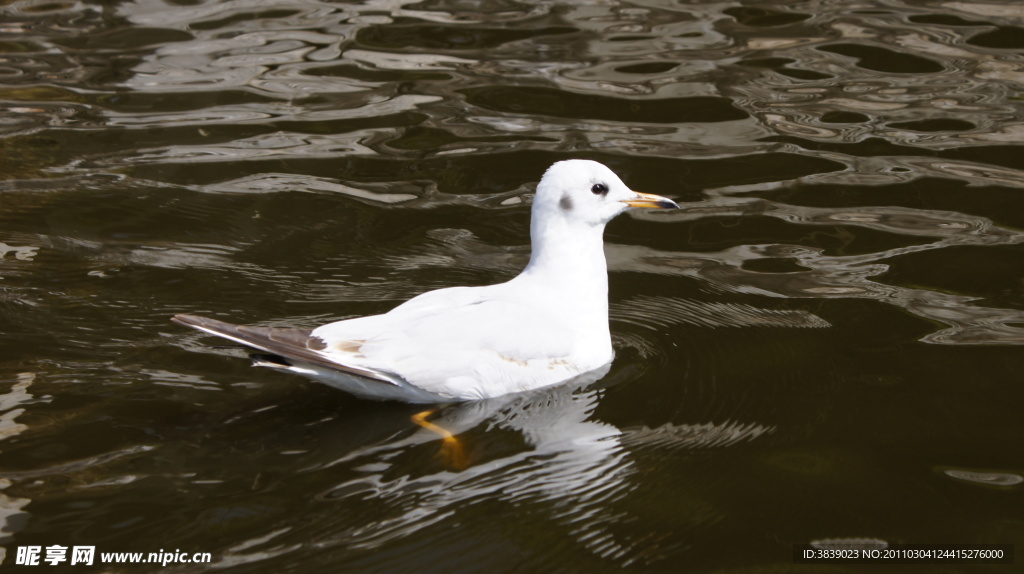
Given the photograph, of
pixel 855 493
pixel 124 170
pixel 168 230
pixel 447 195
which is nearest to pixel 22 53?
pixel 124 170

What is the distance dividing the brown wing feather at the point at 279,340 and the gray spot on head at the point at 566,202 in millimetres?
1391

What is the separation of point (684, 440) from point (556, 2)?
7381 millimetres

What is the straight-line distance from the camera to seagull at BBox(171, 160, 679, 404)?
467cm

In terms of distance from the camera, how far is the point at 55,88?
907 centimetres

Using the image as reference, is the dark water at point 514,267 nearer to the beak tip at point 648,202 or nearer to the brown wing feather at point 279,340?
the brown wing feather at point 279,340

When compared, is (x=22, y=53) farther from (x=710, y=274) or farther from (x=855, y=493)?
(x=855, y=493)

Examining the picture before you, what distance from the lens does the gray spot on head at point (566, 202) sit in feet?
17.7

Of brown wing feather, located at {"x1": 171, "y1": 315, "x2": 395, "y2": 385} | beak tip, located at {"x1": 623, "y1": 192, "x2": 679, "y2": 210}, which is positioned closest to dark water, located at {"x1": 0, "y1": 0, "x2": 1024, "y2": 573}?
brown wing feather, located at {"x1": 171, "y1": 315, "x2": 395, "y2": 385}

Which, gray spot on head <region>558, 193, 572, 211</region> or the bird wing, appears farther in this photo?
gray spot on head <region>558, 193, 572, 211</region>

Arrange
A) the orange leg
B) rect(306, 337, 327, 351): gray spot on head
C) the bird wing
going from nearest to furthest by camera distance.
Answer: the orange leg, rect(306, 337, 327, 351): gray spot on head, the bird wing

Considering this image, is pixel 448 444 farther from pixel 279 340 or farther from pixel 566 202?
pixel 566 202

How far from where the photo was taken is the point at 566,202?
17.7 ft

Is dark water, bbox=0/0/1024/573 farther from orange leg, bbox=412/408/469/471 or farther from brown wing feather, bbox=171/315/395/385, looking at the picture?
brown wing feather, bbox=171/315/395/385

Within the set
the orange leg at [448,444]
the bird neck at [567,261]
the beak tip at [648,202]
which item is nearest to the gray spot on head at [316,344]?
the orange leg at [448,444]
